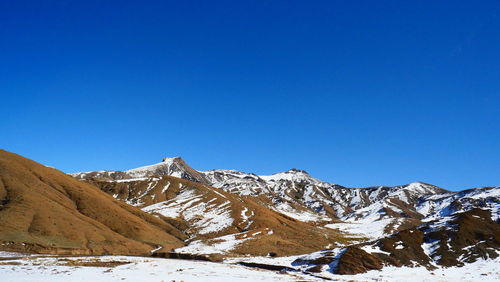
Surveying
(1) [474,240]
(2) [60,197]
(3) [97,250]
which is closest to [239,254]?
(3) [97,250]

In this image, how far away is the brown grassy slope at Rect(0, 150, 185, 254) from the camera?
8756cm

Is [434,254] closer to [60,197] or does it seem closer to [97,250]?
[97,250]

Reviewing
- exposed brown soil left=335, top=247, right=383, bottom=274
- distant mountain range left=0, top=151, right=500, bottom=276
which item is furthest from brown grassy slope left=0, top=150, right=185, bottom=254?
exposed brown soil left=335, top=247, right=383, bottom=274

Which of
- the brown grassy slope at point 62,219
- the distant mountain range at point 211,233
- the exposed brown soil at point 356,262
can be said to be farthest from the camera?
the brown grassy slope at point 62,219

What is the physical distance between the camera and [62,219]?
99.5 m

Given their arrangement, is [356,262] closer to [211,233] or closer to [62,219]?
[62,219]

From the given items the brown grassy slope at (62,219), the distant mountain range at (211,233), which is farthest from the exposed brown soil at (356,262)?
the brown grassy slope at (62,219)

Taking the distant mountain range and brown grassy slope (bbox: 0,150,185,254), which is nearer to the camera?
the distant mountain range

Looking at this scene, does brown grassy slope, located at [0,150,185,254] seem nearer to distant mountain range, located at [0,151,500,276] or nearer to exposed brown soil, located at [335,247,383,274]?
distant mountain range, located at [0,151,500,276]

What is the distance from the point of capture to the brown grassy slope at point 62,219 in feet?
287

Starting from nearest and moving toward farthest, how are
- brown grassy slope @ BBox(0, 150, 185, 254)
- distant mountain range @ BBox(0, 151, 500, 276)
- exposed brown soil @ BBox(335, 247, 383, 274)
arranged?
exposed brown soil @ BBox(335, 247, 383, 274)
distant mountain range @ BBox(0, 151, 500, 276)
brown grassy slope @ BBox(0, 150, 185, 254)

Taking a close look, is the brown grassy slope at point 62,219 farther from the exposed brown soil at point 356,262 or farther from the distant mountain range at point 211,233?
the exposed brown soil at point 356,262

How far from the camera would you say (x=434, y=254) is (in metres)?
62.3

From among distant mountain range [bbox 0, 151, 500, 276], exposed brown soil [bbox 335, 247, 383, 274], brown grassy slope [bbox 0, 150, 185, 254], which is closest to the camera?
exposed brown soil [bbox 335, 247, 383, 274]
